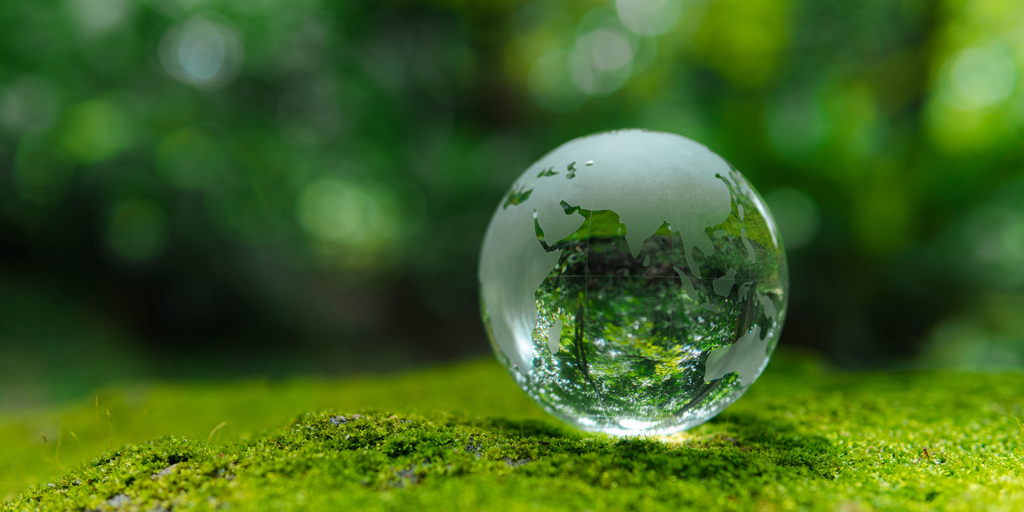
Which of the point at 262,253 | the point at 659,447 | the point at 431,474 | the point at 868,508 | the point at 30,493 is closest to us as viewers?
the point at 868,508

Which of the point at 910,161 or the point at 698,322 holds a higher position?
the point at 910,161

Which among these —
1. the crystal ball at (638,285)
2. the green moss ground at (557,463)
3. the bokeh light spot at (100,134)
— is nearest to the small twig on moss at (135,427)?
the green moss ground at (557,463)

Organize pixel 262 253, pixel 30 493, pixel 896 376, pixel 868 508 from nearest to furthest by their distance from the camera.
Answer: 1. pixel 868 508
2. pixel 30 493
3. pixel 896 376
4. pixel 262 253

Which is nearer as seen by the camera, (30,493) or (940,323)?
(30,493)

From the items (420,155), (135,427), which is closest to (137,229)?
(420,155)

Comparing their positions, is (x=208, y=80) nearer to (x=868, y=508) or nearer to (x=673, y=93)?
(x=673, y=93)

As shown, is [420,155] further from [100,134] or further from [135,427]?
[135,427]

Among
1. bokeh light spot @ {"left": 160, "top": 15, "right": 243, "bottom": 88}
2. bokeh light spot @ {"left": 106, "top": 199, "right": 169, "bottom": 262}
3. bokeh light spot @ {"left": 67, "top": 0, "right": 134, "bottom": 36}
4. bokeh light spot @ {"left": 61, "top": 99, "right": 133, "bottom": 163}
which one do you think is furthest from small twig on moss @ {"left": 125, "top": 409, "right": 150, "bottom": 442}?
bokeh light spot @ {"left": 67, "top": 0, "right": 134, "bottom": 36}

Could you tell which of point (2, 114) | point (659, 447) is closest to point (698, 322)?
point (659, 447)
